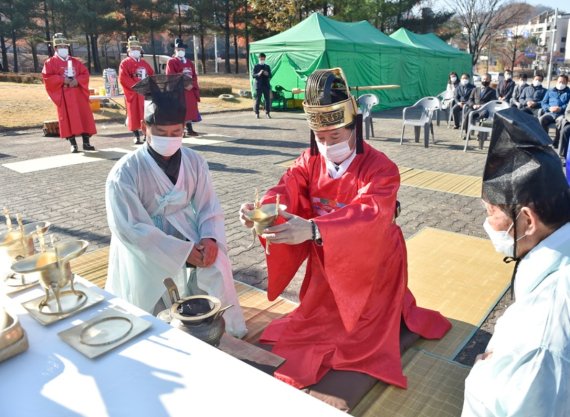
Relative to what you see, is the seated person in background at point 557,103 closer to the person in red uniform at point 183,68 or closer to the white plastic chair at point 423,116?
the white plastic chair at point 423,116

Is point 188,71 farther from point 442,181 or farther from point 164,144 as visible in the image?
A: point 164,144

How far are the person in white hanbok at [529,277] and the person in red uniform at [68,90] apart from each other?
9.59m

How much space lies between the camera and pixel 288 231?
7.35ft

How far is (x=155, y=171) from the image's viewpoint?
2.90m

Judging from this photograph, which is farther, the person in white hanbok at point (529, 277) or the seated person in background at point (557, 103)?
the seated person in background at point (557, 103)

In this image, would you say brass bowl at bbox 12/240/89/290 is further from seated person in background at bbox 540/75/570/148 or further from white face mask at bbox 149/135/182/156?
seated person in background at bbox 540/75/570/148

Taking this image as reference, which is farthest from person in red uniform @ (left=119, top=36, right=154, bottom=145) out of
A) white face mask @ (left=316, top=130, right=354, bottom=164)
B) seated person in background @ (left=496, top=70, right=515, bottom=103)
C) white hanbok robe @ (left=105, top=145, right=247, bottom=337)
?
seated person in background @ (left=496, top=70, right=515, bottom=103)

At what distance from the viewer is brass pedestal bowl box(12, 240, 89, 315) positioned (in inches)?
67.4

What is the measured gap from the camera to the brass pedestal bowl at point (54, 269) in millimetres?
1712

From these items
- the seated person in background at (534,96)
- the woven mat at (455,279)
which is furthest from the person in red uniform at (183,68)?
the seated person in background at (534,96)

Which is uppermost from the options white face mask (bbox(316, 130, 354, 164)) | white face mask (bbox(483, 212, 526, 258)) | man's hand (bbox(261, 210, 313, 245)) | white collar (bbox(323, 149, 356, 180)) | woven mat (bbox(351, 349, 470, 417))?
white face mask (bbox(316, 130, 354, 164))

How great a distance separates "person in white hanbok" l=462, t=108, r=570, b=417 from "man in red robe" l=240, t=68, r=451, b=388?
2.76 ft

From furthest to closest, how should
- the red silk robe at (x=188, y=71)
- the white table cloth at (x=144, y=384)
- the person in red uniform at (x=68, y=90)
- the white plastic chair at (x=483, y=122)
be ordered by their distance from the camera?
the red silk robe at (x=188, y=71) → the white plastic chair at (x=483, y=122) → the person in red uniform at (x=68, y=90) → the white table cloth at (x=144, y=384)

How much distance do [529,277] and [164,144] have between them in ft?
7.04
